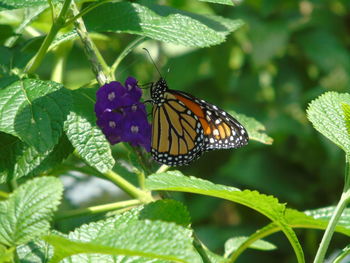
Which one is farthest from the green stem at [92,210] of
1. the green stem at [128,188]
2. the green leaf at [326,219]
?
the green leaf at [326,219]

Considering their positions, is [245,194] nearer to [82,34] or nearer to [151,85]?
[82,34]

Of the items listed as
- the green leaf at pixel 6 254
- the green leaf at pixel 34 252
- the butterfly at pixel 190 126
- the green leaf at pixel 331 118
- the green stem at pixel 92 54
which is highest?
the green stem at pixel 92 54

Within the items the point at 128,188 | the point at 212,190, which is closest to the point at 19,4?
the point at 128,188

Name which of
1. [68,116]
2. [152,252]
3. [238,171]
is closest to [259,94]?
[238,171]

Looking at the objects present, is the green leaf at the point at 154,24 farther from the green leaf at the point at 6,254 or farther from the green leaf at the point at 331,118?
the green leaf at the point at 6,254

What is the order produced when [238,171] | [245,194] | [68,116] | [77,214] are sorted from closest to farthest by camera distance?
[245,194] → [68,116] → [77,214] → [238,171]

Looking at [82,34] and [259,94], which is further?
[259,94]
